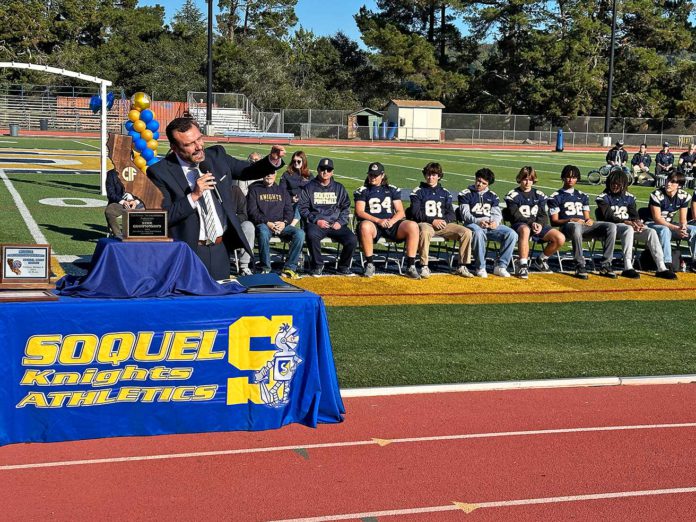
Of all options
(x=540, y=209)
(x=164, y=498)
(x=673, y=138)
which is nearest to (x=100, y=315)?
(x=164, y=498)

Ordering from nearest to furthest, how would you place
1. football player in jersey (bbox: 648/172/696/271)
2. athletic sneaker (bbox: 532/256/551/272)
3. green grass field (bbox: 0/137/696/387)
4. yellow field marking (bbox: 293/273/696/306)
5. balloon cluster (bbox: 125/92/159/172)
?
1. green grass field (bbox: 0/137/696/387)
2. yellow field marking (bbox: 293/273/696/306)
3. athletic sneaker (bbox: 532/256/551/272)
4. football player in jersey (bbox: 648/172/696/271)
5. balloon cluster (bbox: 125/92/159/172)

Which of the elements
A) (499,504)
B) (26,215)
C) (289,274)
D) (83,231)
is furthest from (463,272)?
(26,215)

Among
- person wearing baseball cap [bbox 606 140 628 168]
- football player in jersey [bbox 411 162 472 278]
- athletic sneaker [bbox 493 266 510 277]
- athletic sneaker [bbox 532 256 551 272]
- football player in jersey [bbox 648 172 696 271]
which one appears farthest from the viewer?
person wearing baseball cap [bbox 606 140 628 168]

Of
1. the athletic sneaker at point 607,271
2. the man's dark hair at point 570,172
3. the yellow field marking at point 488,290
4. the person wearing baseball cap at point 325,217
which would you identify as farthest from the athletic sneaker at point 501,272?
the person wearing baseball cap at point 325,217

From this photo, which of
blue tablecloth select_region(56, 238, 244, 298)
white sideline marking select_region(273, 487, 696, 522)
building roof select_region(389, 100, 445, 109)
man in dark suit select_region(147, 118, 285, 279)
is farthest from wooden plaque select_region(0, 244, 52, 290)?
building roof select_region(389, 100, 445, 109)

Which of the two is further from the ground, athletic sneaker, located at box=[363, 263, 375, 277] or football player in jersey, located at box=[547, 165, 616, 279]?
football player in jersey, located at box=[547, 165, 616, 279]

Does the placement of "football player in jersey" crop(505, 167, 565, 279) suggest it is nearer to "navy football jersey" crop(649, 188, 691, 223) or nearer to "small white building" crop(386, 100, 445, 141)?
"navy football jersey" crop(649, 188, 691, 223)

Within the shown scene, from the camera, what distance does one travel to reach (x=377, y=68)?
72.4m

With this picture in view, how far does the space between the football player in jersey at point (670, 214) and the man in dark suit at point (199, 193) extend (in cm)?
855

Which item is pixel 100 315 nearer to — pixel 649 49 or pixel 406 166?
pixel 406 166

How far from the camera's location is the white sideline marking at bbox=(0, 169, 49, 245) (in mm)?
14603

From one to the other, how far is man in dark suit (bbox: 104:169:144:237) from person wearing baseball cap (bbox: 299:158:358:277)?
96.9 inches

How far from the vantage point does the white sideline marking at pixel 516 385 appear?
7570 mm

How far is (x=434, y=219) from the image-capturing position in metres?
13.0
